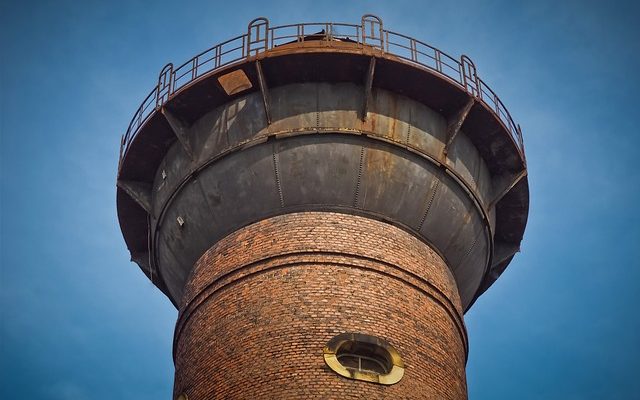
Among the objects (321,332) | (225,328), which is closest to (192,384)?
(225,328)

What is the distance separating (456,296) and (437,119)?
3.03 metres

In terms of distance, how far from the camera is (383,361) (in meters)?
12.4

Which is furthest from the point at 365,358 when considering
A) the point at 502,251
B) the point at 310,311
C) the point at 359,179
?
the point at 502,251

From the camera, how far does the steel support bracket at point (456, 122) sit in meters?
14.1

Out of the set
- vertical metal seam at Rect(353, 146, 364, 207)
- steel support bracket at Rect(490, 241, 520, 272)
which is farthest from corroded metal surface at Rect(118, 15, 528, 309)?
steel support bracket at Rect(490, 241, 520, 272)

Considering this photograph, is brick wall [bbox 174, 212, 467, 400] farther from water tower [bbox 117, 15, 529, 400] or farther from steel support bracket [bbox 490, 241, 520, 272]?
steel support bracket [bbox 490, 241, 520, 272]

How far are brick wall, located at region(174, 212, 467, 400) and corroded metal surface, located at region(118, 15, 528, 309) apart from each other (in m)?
0.40

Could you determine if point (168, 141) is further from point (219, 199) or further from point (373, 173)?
point (373, 173)

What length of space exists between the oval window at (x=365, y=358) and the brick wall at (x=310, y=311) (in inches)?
4.5

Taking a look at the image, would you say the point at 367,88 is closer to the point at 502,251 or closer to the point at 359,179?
the point at 359,179

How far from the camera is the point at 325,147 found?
1373 centimetres

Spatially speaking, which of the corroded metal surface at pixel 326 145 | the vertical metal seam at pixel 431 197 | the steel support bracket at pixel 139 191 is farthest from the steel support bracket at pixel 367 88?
the steel support bracket at pixel 139 191

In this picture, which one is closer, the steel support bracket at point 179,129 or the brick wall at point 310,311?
the brick wall at point 310,311

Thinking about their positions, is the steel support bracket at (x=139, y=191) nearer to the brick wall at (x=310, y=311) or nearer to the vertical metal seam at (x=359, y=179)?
the brick wall at (x=310, y=311)
